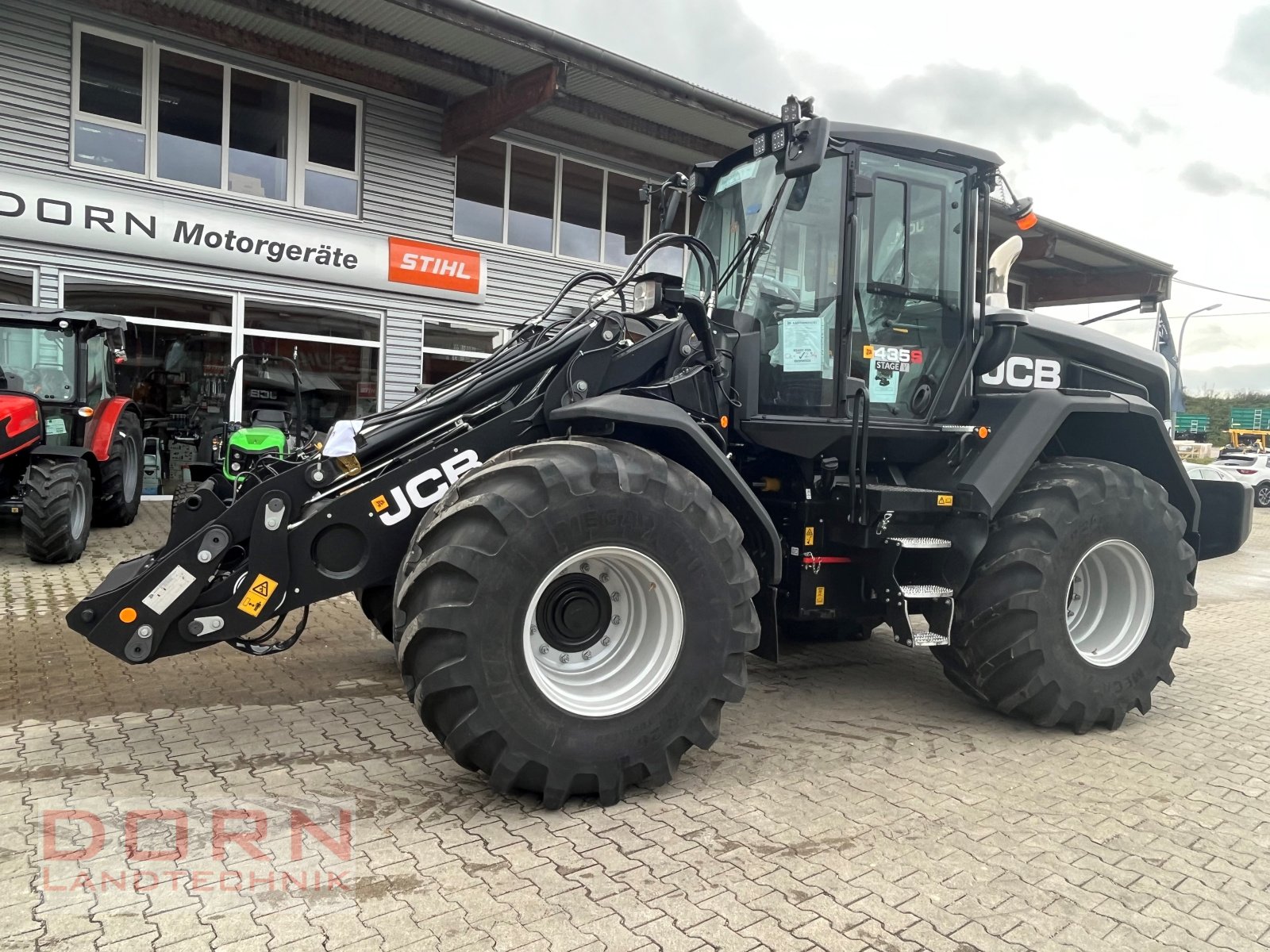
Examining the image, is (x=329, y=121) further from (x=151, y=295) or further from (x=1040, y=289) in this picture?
(x=1040, y=289)

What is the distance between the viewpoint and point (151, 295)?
35.7 ft

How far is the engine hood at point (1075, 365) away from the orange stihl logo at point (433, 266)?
9313mm

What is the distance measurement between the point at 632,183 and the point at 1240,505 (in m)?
11.1

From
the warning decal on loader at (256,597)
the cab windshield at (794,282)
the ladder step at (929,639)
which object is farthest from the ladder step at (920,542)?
the warning decal on loader at (256,597)

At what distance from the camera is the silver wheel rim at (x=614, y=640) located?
11.4 feet

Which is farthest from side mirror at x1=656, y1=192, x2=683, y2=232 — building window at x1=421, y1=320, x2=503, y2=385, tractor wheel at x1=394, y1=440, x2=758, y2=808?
building window at x1=421, y1=320, x2=503, y2=385

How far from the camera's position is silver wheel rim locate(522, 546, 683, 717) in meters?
3.46

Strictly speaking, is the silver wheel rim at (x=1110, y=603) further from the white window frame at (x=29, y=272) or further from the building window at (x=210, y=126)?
the white window frame at (x=29, y=272)

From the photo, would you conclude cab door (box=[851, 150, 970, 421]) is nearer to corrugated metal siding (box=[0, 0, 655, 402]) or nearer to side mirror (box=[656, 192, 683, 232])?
side mirror (box=[656, 192, 683, 232])

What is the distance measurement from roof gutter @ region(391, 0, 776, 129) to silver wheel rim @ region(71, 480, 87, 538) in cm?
614

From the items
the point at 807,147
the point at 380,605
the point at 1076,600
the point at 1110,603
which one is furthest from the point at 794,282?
the point at 380,605

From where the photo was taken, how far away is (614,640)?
3.68 metres

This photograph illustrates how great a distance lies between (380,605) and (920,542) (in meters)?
2.85

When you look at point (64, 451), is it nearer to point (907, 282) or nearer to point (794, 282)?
point (794, 282)
